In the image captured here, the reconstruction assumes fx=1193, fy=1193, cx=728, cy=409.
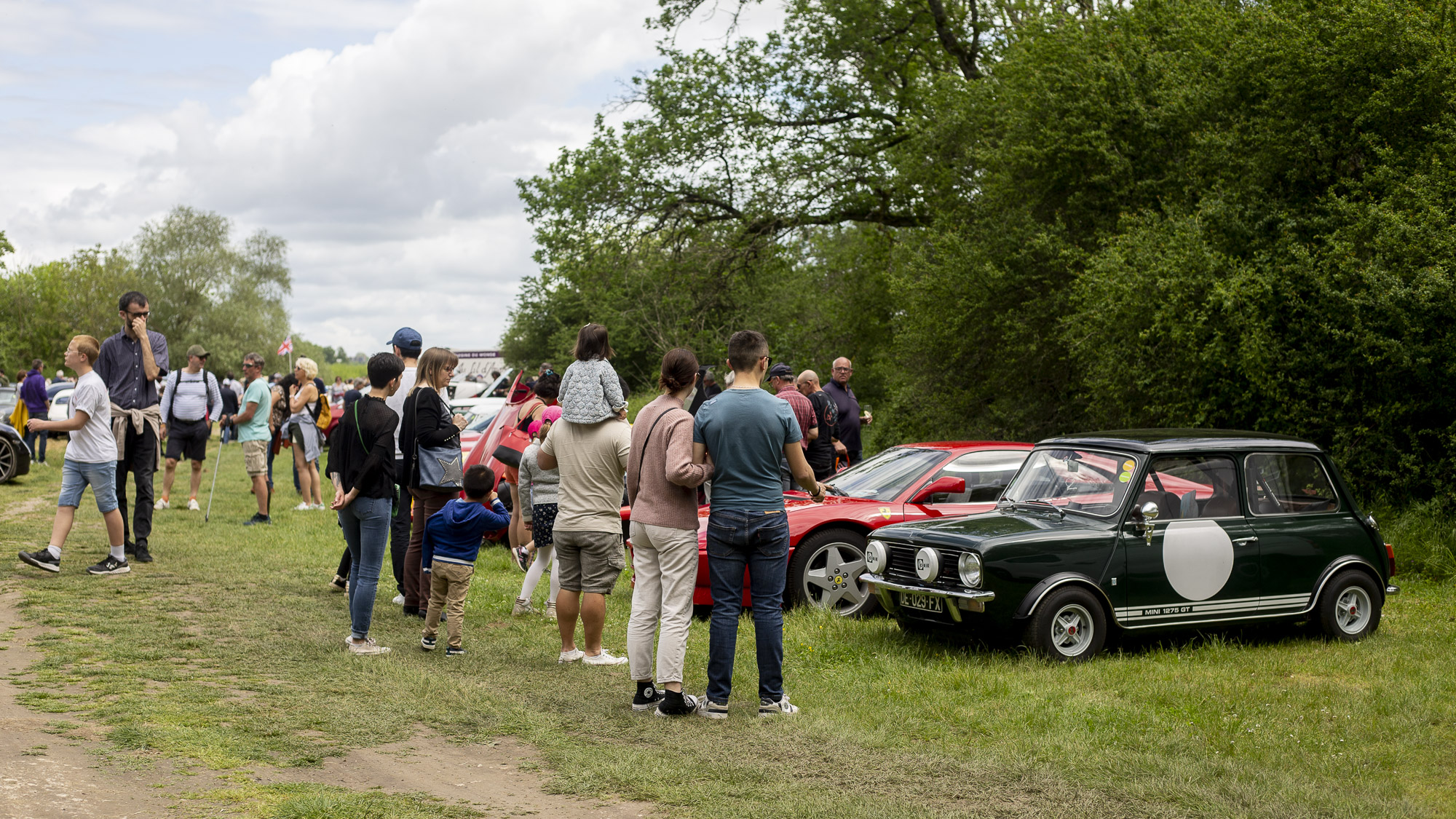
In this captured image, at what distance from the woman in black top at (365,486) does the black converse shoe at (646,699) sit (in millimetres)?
1969

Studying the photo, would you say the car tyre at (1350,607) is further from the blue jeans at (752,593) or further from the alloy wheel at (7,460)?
the alloy wheel at (7,460)

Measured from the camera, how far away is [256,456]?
1462 cm

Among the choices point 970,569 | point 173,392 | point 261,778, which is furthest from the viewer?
point 173,392

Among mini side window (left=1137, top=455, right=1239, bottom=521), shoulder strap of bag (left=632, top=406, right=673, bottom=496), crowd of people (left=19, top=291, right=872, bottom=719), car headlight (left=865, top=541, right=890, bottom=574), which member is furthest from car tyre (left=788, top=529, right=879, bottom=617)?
shoulder strap of bag (left=632, top=406, right=673, bottom=496)

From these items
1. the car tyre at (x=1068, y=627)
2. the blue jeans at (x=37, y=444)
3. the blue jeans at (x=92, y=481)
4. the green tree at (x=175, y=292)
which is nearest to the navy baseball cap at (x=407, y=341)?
the blue jeans at (x=92, y=481)

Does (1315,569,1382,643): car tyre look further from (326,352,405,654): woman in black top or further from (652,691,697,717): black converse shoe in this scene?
(326,352,405,654): woman in black top

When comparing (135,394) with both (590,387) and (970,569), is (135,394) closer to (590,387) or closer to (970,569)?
(590,387)

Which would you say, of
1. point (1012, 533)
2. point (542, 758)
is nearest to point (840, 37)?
point (1012, 533)

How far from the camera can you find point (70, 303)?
6856 centimetres

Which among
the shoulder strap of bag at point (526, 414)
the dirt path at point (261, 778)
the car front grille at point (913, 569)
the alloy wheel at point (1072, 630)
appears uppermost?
the shoulder strap of bag at point (526, 414)

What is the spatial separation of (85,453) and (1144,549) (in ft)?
25.7

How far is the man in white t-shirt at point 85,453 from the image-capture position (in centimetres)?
922

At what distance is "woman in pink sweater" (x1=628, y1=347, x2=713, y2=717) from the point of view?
6230 millimetres

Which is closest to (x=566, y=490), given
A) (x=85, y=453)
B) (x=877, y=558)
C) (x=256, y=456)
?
(x=877, y=558)
